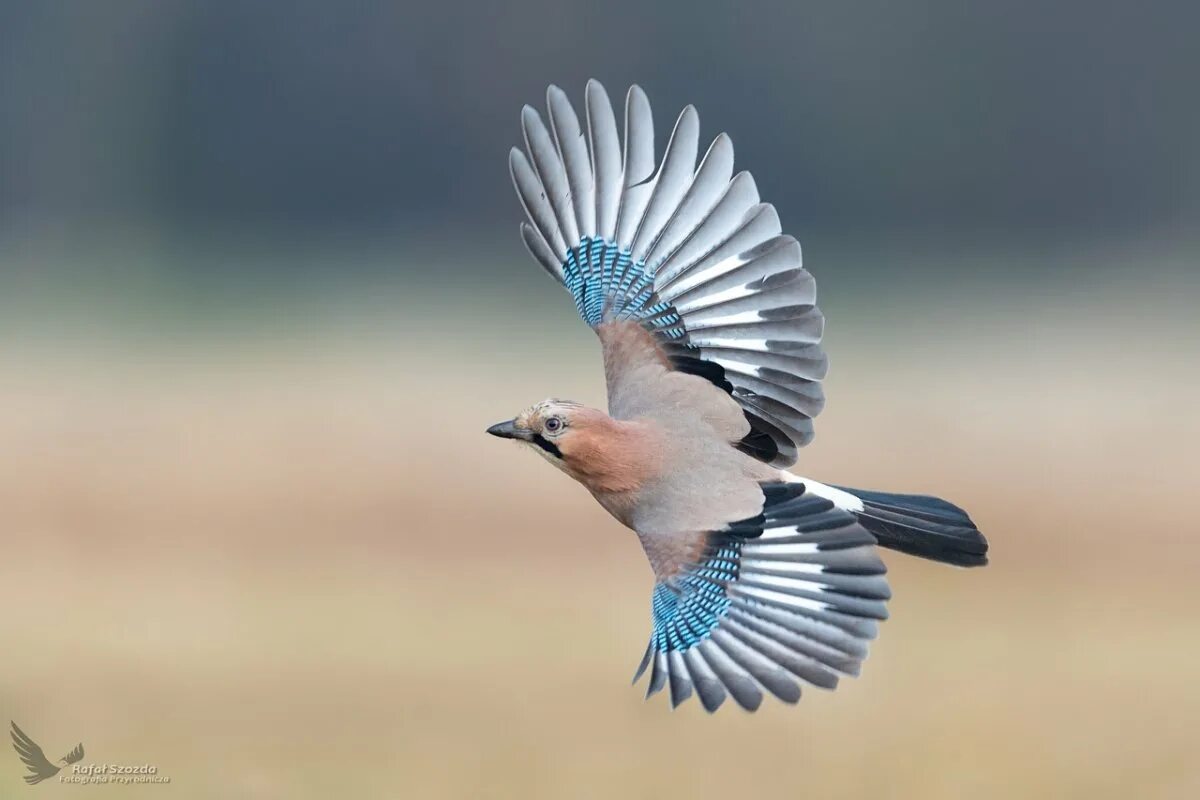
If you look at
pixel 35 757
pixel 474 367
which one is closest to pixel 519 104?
pixel 474 367

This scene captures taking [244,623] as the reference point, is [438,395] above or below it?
above

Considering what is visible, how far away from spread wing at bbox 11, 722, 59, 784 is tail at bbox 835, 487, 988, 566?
Result: 297cm

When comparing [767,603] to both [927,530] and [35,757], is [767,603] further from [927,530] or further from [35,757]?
[35,757]

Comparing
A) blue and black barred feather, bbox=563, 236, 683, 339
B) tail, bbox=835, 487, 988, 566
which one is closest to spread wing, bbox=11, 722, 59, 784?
blue and black barred feather, bbox=563, 236, 683, 339

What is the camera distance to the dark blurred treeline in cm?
2039

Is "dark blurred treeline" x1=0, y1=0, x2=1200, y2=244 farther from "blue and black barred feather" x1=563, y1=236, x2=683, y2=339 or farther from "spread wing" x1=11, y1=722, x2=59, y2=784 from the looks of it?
"blue and black barred feather" x1=563, y1=236, x2=683, y2=339

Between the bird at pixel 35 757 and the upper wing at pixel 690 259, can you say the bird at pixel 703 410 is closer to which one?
the upper wing at pixel 690 259

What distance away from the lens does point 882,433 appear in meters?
13.1

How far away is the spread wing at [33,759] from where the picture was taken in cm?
724

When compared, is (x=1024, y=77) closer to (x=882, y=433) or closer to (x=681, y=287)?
(x=882, y=433)

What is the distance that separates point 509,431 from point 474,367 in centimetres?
893

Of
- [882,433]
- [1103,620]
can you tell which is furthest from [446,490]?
[1103,620]

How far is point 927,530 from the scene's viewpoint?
254 inches

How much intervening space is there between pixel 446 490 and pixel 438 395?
180cm
